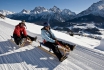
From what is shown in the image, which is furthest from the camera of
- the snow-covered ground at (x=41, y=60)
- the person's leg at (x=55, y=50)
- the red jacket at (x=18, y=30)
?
the red jacket at (x=18, y=30)

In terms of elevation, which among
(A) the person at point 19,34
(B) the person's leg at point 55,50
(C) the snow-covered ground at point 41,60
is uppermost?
(A) the person at point 19,34

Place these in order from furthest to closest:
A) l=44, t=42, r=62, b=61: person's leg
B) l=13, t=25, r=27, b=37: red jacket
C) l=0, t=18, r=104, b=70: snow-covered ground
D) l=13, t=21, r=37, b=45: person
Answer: l=13, t=25, r=27, b=37: red jacket, l=13, t=21, r=37, b=45: person, l=44, t=42, r=62, b=61: person's leg, l=0, t=18, r=104, b=70: snow-covered ground

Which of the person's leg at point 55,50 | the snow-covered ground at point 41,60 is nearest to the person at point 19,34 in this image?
the snow-covered ground at point 41,60

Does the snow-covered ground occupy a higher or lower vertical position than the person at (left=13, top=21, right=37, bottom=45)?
lower

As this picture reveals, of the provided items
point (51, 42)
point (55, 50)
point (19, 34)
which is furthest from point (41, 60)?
point (19, 34)

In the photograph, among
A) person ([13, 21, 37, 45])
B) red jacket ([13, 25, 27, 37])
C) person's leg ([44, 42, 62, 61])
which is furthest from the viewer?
red jacket ([13, 25, 27, 37])

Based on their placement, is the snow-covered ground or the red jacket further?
the red jacket

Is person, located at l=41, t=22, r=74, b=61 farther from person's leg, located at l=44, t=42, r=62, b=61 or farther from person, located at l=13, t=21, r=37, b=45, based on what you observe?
person, located at l=13, t=21, r=37, b=45

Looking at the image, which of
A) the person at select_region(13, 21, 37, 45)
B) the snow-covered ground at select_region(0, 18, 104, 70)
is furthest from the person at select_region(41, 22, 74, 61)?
the person at select_region(13, 21, 37, 45)

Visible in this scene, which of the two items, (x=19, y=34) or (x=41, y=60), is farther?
(x=19, y=34)

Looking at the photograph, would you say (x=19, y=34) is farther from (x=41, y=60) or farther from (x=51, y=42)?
(x=41, y=60)

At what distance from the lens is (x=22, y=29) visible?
10.9 m

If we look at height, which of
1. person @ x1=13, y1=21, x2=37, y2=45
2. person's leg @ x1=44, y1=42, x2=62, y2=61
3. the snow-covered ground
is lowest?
the snow-covered ground

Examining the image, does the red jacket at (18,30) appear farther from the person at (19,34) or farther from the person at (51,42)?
the person at (51,42)
